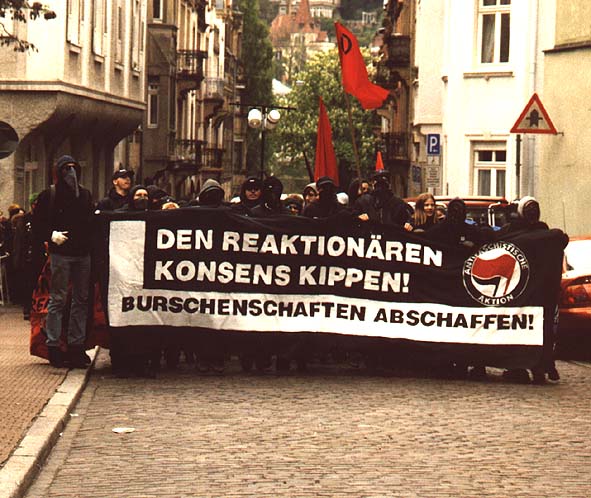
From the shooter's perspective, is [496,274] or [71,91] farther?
[71,91]

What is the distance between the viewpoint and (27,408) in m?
11.8

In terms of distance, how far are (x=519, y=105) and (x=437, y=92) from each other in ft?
29.7

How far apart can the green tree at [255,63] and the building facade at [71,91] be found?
76358 millimetres

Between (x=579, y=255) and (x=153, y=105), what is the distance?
1743 inches

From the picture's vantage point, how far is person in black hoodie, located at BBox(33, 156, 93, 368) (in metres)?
14.6

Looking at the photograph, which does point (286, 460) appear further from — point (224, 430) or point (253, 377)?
point (253, 377)

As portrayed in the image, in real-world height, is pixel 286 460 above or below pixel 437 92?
below

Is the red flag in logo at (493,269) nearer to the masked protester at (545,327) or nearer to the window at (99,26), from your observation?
the masked protester at (545,327)

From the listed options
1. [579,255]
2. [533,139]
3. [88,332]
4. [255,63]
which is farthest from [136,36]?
[255,63]

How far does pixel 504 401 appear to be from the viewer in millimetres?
13164

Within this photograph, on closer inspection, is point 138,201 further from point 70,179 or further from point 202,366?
point 202,366

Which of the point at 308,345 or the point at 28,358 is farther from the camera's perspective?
the point at 28,358

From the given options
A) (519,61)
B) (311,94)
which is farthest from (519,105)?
(311,94)

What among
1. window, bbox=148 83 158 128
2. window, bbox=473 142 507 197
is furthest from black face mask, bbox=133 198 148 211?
window, bbox=148 83 158 128
